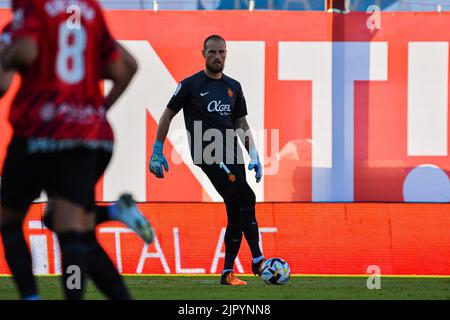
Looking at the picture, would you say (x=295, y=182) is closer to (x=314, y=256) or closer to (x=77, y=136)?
(x=314, y=256)

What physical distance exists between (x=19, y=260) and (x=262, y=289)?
3633 mm

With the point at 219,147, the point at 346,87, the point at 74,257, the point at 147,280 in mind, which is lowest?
the point at 147,280

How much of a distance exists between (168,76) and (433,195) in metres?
3.84

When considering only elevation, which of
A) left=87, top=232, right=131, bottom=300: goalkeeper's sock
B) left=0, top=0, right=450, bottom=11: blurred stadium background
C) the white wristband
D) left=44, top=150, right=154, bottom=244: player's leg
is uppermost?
left=0, top=0, right=450, bottom=11: blurred stadium background

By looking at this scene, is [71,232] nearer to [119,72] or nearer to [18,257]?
[18,257]

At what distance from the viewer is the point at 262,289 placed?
8.82 metres

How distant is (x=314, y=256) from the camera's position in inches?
451

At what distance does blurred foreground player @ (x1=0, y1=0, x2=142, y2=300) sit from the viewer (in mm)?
4914

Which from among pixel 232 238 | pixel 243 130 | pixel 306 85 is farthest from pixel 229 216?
pixel 306 85

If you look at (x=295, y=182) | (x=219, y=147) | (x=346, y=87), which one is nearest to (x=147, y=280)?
(x=219, y=147)

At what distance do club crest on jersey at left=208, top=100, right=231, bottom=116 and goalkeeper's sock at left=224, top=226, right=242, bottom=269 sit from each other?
1051mm

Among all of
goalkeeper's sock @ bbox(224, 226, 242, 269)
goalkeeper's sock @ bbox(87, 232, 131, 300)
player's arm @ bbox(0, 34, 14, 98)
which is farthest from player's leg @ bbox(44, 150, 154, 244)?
→ goalkeeper's sock @ bbox(224, 226, 242, 269)

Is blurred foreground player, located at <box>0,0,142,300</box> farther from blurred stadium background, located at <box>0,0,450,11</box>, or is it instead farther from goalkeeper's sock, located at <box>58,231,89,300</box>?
blurred stadium background, located at <box>0,0,450,11</box>

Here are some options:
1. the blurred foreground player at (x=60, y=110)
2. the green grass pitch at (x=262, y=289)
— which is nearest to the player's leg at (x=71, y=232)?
the blurred foreground player at (x=60, y=110)
